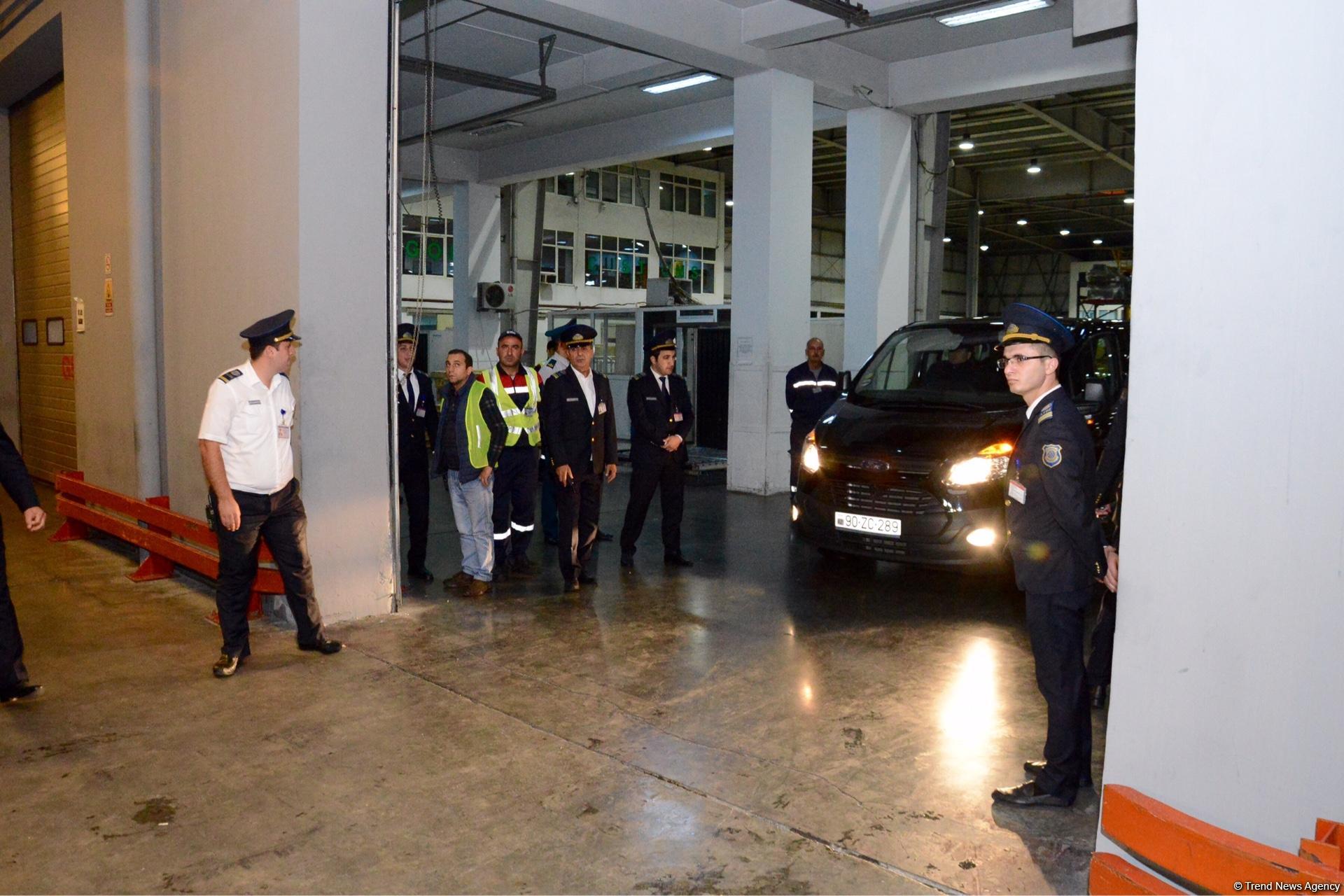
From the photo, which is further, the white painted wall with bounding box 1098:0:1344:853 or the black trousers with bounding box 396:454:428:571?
the black trousers with bounding box 396:454:428:571

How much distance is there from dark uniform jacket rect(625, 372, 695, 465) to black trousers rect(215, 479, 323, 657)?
8.47 feet

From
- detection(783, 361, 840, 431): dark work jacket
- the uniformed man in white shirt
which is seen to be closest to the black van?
detection(783, 361, 840, 431): dark work jacket

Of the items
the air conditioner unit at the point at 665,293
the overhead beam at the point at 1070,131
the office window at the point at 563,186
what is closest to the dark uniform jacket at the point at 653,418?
the air conditioner unit at the point at 665,293

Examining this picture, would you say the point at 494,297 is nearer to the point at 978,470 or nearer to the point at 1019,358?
the point at 978,470

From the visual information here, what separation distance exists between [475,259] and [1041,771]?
16.9 meters

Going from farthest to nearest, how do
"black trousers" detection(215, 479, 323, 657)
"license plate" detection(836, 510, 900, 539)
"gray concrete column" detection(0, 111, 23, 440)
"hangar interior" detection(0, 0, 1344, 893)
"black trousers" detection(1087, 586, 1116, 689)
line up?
1. "gray concrete column" detection(0, 111, 23, 440)
2. "license plate" detection(836, 510, 900, 539)
3. "black trousers" detection(215, 479, 323, 657)
4. "black trousers" detection(1087, 586, 1116, 689)
5. "hangar interior" detection(0, 0, 1344, 893)

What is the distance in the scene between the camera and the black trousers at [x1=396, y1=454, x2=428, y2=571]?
7.21 metres

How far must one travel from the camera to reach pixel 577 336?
22.8 feet

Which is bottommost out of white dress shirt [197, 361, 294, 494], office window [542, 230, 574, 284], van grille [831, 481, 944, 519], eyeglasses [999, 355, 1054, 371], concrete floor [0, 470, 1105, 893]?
concrete floor [0, 470, 1105, 893]

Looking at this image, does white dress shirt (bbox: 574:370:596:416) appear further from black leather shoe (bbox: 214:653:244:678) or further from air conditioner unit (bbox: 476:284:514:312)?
air conditioner unit (bbox: 476:284:514:312)

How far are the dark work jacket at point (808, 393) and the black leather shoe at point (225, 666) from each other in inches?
263

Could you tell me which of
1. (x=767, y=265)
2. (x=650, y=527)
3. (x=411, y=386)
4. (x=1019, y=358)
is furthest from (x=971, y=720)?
(x=767, y=265)

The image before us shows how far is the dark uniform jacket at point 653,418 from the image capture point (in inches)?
286

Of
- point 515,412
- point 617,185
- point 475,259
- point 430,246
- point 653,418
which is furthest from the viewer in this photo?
point 617,185
